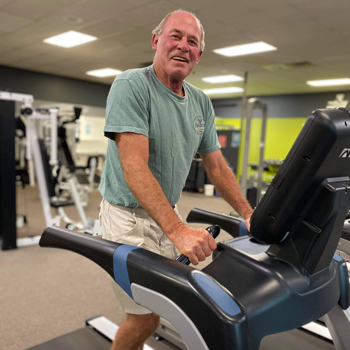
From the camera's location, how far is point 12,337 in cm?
189

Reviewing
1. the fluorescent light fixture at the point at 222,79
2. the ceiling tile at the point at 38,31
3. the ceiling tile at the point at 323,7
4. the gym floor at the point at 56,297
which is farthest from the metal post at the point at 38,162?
the fluorescent light fixture at the point at 222,79

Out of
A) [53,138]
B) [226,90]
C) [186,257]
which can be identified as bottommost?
[186,257]

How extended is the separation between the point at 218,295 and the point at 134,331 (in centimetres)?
61

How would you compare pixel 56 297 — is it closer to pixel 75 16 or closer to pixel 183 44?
pixel 183 44

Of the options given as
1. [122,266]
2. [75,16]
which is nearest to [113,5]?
[75,16]

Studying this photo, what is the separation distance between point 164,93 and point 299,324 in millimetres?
793

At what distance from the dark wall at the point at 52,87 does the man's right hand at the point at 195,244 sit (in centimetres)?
740

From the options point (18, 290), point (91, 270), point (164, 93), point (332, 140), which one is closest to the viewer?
point (332, 140)

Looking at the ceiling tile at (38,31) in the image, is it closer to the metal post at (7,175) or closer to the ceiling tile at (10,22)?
the ceiling tile at (10,22)

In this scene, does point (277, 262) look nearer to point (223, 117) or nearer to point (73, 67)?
point (73, 67)

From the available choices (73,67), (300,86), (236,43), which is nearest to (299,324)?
(236,43)

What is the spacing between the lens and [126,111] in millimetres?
1028

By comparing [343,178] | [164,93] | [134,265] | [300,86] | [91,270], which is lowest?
[91,270]

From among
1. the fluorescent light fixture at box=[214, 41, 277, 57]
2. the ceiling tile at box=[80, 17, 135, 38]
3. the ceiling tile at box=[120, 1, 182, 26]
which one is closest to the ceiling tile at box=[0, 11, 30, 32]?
the ceiling tile at box=[80, 17, 135, 38]
